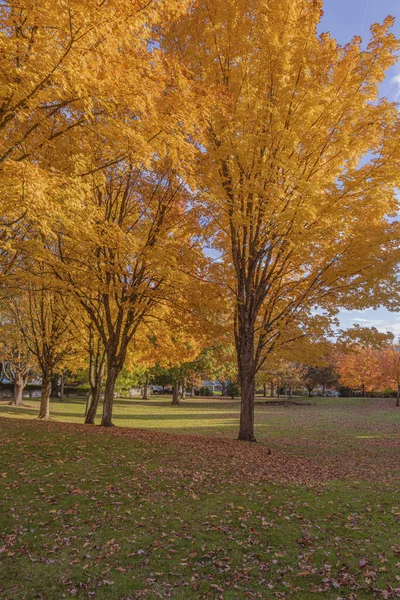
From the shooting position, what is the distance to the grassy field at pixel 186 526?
401 centimetres

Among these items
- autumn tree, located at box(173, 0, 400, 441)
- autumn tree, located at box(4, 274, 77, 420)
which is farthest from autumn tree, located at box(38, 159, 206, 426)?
autumn tree, located at box(4, 274, 77, 420)

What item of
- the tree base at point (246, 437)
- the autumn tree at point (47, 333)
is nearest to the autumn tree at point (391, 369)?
the tree base at point (246, 437)

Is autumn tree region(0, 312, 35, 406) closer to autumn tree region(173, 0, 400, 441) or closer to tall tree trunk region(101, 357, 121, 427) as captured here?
tall tree trunk region(101, 357, 121, 427)

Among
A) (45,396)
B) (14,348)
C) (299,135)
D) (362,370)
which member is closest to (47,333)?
(45,396)

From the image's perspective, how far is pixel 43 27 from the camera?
532 centimetres

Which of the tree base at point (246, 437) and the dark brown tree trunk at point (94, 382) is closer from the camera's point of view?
the tree base at point (246, 437)

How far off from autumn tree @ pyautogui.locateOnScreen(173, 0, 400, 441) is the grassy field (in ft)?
18.5

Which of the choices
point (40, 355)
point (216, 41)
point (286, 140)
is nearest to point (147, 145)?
point (286, 140)

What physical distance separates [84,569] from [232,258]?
9711mm

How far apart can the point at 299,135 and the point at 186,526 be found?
9.07 metres

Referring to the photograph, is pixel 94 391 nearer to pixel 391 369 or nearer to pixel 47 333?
pixel 47 333

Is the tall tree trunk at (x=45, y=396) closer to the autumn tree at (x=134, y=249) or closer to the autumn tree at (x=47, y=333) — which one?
the autumn tree at (x=47, y=333)

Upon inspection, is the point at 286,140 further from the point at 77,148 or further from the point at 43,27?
the point at 43,27

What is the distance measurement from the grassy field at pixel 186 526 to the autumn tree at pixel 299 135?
5650 millimetres
